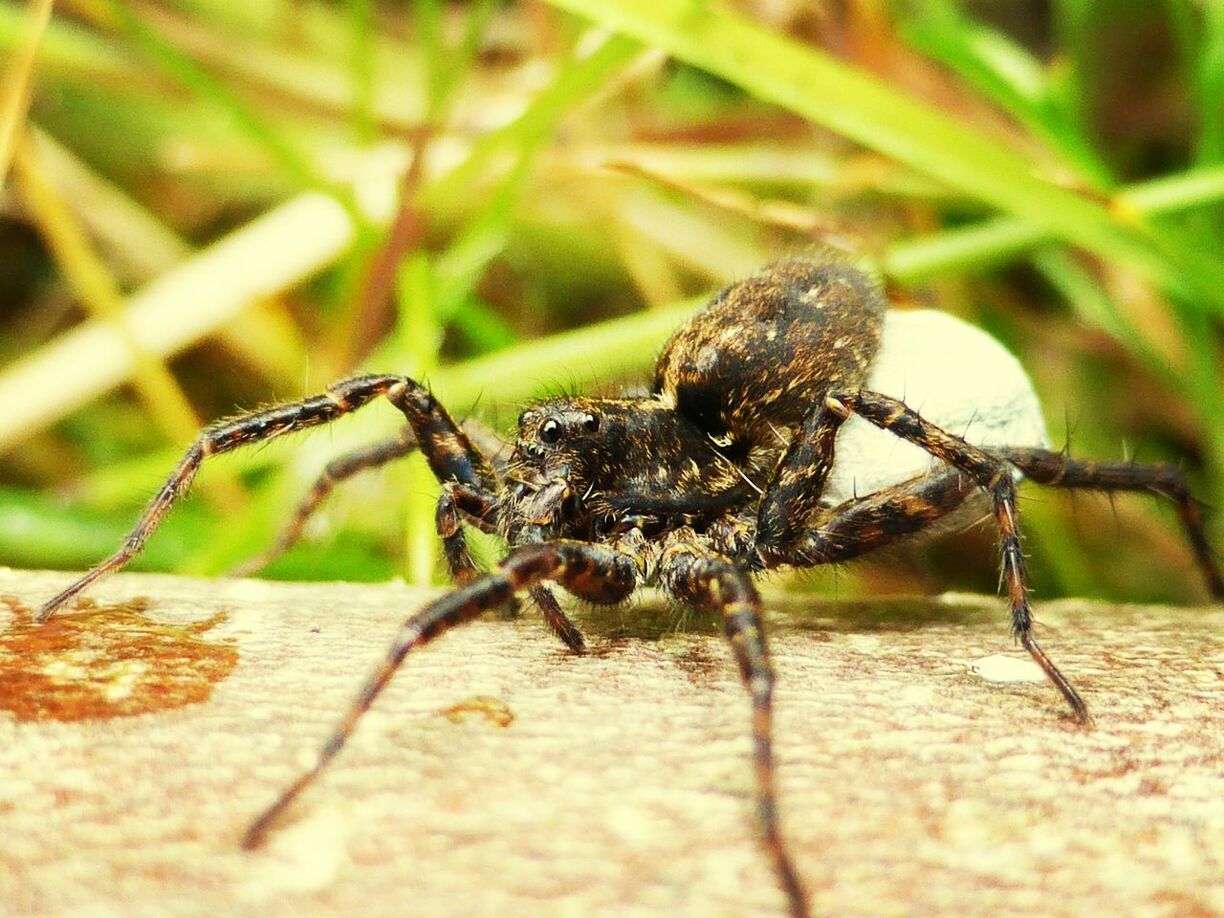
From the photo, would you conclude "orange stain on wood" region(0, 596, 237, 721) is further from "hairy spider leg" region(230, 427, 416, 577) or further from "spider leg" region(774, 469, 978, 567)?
"spider leg" region(774, 469, 978, 567)

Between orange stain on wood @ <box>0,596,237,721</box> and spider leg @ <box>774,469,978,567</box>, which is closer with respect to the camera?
orange stain on wood @ <box>0,596,237,721</box>

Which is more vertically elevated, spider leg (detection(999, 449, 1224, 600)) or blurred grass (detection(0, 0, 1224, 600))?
blurred grass (detection(0, 0, 1224, 600))

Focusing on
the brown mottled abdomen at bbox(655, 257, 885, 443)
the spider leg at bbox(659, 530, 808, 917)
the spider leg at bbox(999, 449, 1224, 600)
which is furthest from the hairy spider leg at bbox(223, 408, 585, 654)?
the spider leg at bbox(999, 449, 1224, 600)

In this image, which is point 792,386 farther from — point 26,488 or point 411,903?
point 26,488

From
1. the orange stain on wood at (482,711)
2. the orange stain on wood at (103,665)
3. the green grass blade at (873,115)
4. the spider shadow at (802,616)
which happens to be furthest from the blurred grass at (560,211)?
the orange stain on wood at (482,711)

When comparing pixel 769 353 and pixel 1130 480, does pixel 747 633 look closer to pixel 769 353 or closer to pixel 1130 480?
pixel 769 353

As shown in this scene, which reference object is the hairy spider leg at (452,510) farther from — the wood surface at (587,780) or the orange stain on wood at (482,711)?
the orange stain on wood at (482,711)
